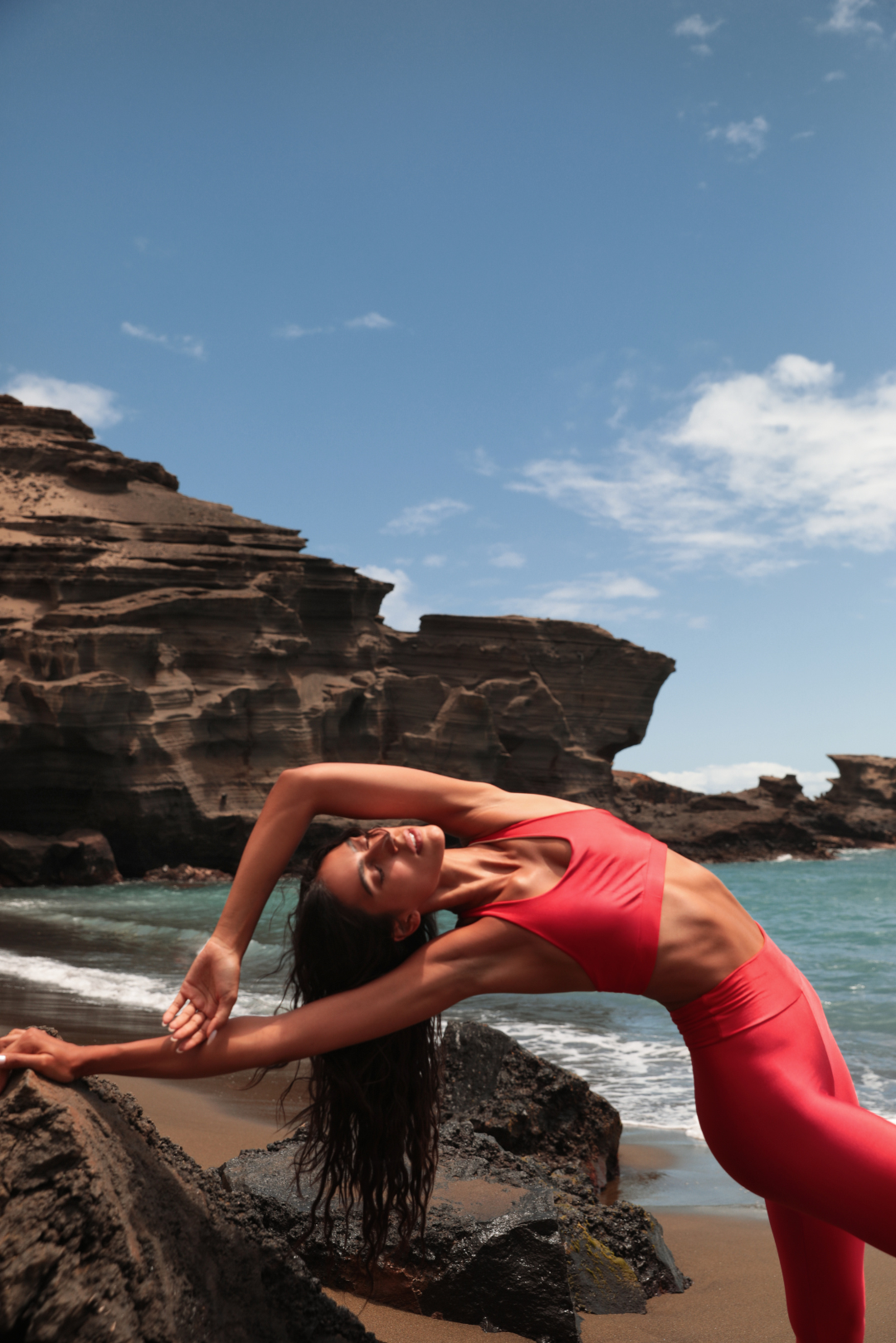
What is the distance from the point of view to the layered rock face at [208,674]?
25.5m

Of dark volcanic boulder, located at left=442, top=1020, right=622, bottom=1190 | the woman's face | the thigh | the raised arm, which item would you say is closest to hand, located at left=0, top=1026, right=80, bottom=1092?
the raised arm

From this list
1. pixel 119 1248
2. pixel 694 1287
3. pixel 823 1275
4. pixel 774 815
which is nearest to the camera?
pixel 119 1248

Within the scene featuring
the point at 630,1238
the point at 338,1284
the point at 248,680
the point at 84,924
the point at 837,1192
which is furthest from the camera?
the point at 248,680

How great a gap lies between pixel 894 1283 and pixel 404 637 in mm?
34171

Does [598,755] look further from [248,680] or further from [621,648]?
[248,680]

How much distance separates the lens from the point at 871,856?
1721 inches

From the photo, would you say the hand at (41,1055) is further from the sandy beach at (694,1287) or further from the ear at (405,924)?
the sandy beach at (694,1287)

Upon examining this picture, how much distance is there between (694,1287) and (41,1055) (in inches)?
105

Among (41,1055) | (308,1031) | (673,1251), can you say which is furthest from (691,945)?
(673,1251)

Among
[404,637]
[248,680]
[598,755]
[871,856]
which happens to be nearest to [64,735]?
[248,680]

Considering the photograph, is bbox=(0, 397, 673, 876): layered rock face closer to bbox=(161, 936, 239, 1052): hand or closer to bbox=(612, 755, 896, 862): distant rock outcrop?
bbox=(612, 755, 896, 862): distant rock outcrop

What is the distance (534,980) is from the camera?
6.72ft

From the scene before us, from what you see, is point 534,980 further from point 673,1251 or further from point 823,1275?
point 673,1251

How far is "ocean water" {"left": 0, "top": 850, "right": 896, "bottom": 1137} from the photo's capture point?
7043 mm
